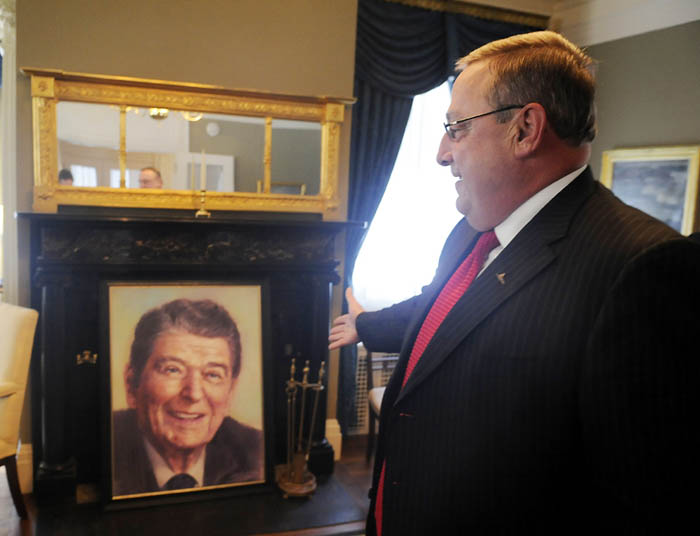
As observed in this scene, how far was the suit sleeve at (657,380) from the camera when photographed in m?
0.81

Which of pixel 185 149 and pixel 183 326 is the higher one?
pixel 185 149

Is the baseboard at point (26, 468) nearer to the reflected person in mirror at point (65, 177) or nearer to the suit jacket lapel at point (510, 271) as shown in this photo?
the reflected person in mirror at point (65, 177)

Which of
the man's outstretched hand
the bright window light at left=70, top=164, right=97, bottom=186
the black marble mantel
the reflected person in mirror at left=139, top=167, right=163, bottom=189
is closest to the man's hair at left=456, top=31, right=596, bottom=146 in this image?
the man's outstretched hand

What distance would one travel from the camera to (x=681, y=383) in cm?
81

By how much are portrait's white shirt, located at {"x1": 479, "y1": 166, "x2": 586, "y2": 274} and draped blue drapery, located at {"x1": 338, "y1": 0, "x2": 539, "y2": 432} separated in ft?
7.82

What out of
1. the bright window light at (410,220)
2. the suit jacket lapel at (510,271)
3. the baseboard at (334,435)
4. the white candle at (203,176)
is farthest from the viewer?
the bright window light at (410,220)

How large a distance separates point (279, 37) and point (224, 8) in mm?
321

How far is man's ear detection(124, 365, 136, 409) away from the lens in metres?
2.73

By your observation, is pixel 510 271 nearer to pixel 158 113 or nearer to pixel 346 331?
pixel 346 331

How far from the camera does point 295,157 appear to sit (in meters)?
3.06

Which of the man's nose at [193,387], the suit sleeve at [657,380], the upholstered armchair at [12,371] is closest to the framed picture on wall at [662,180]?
the suit sleeve at [657,380]

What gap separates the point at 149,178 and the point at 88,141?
0.33m

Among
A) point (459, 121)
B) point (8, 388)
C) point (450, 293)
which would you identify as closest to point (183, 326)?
point (8, 388)

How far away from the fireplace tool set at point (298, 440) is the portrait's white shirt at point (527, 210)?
204cm
